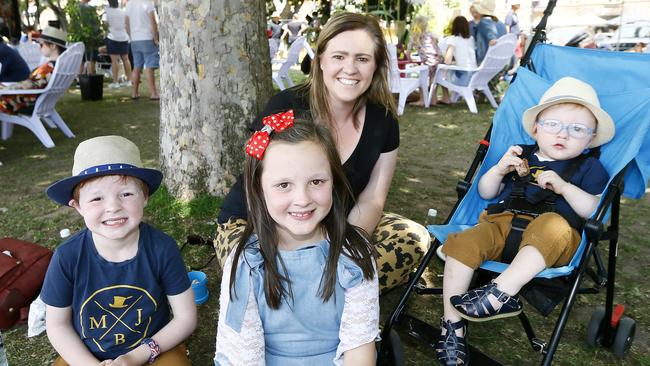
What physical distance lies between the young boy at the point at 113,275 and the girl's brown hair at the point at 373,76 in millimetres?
1049

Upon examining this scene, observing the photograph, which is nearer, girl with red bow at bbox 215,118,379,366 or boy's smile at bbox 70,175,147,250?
girl with red bow at bbox 215,118,379,366

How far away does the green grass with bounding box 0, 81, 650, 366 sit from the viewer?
2600 mm

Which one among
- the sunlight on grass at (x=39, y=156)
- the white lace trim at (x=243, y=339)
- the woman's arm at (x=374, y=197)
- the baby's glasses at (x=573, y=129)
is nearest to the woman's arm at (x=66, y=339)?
the white lace trim at (x=243, y=339)

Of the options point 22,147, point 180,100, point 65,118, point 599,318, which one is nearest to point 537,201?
point 599,318

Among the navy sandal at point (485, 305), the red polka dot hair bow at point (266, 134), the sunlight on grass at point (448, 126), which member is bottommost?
the sunlight on grass at point (448, 126)

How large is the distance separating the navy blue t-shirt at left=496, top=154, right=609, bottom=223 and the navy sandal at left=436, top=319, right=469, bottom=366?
30.4 inches

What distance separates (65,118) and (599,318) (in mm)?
8211

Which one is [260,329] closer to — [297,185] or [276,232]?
[276,232]

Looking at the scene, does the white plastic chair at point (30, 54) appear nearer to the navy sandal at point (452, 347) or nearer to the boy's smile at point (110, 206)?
the boy's smile at point (110, 206)

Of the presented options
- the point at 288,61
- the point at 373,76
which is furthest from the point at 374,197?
the point at 288,61

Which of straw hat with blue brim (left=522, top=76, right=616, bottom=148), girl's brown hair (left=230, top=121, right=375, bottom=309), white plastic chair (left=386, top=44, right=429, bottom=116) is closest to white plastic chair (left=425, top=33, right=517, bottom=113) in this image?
white plastic chair (left=386, top=44, right=429, bottom=116)

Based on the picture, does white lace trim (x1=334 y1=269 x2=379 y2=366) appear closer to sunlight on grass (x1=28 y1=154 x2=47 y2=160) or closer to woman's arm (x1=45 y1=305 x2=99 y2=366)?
woman's arm (x1=45 y1=305 x2=99 y2=366)

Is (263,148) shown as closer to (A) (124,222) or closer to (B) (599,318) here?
(A) (124,222)

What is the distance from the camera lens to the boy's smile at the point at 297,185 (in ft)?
5.34
